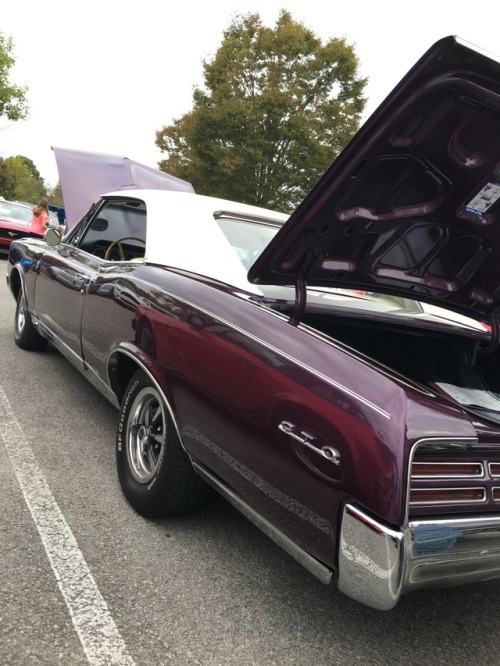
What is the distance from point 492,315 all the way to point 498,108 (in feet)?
3.36

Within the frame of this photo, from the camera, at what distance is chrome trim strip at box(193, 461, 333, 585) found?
1653 mm

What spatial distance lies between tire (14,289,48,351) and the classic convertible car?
6.18 ft

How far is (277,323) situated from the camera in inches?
77.3

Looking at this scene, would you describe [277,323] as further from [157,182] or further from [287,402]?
[157,182]

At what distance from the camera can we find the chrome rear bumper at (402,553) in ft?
4.91

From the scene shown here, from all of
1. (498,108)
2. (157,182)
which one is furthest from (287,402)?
(157,182)

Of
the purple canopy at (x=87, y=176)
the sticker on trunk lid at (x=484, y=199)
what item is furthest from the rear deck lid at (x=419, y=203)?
the purple canopy at (x=87, y=176)

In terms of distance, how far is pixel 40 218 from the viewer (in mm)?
11562

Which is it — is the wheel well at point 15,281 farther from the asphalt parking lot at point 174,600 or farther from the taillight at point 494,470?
the taillight at point 494,470

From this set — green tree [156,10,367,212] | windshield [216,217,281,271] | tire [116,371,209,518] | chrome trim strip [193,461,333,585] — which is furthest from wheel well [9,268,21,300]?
green tree [156,10,367,212]

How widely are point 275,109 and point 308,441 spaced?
17796mm

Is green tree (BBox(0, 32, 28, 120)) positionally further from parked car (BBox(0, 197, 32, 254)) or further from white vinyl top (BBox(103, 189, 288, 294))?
white vinyl top (BBox(103, 189, 288, 294))

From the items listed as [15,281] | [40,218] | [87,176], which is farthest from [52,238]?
[40,218]

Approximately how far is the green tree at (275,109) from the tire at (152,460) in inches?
647
